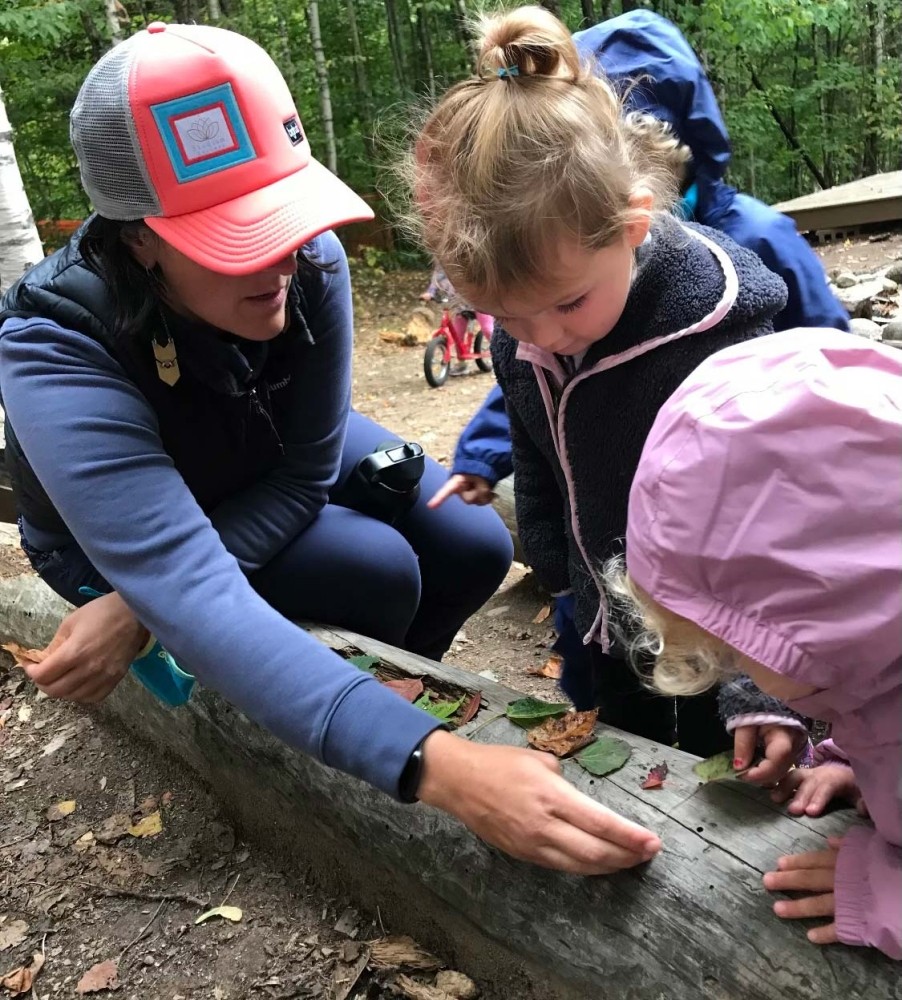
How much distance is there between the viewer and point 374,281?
41.1 ft

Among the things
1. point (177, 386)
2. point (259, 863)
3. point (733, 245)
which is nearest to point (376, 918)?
point (259, 863)

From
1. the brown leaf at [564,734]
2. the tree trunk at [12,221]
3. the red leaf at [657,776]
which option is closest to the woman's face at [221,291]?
the brown leaf at [564,734]

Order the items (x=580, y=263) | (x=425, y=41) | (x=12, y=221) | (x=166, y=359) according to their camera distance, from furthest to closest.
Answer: (x=425, y=41) → (x=12, y=221) → (x=166, y=359) → (x=580, y=263)

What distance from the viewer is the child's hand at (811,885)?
1149 millimetres

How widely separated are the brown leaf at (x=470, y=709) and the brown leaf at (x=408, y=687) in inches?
4.4

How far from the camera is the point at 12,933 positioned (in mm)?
1990

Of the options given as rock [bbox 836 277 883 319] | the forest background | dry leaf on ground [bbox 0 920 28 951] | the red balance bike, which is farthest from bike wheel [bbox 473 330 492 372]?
dry leaf on ground [bbox 0 920 28 951]

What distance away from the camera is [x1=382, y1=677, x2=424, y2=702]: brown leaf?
1839 millimetres

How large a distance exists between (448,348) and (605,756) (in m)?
6.24

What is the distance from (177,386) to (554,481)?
860 millimetres

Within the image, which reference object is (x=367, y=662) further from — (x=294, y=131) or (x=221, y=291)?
(x=294, y=131)

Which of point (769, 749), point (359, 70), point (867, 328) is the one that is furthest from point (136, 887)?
point (359, 70)

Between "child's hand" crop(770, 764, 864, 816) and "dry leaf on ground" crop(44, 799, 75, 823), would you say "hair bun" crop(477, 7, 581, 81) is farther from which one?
"dry leaf on ground" crop(44, 799, 75, 823)

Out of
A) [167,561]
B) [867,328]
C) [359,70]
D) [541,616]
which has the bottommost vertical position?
[541,616]
